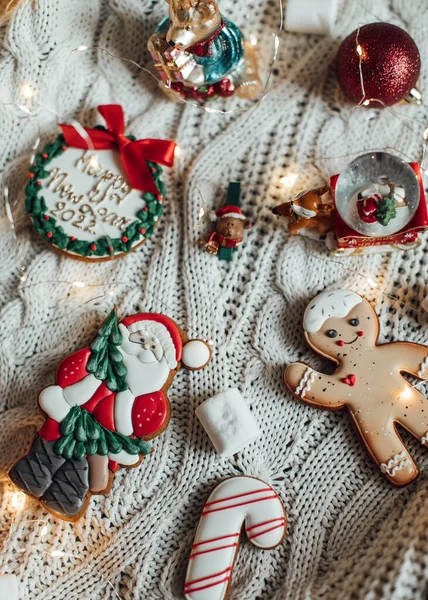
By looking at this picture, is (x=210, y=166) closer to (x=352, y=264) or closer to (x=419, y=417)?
(x=352, y=264)

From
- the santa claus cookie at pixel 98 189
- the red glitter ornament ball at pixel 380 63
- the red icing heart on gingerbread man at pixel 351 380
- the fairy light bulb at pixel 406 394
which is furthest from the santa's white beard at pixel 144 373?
the red glitter ornament ball at pixel 380 63

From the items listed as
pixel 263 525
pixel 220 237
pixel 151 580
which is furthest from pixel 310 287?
pixel 151 580

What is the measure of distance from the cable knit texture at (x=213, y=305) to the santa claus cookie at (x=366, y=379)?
49 millimetres

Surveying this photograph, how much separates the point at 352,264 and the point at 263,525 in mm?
527

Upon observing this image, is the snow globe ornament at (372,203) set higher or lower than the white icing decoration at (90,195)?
higher

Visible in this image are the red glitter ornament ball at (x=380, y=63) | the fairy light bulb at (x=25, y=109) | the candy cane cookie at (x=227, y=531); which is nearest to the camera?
the candy cane cookie at (x=227, y=531)

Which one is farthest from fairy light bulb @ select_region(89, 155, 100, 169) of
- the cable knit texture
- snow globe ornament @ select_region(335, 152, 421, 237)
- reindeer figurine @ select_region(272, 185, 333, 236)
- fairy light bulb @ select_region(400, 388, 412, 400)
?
fairy light bulb @ select_region(400, 388, 412, 400)

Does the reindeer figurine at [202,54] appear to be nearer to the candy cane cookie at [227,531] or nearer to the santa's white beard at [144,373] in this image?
the santa's white beard at [144,373]

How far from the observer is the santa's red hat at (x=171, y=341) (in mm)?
1124

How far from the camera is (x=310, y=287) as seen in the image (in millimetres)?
1196

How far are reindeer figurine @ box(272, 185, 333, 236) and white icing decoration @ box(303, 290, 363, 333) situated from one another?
5.5 inches

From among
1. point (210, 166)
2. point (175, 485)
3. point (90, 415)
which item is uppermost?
point (210, 166)

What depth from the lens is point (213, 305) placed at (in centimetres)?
120

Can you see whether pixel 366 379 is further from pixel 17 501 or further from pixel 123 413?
pixel 17 501
